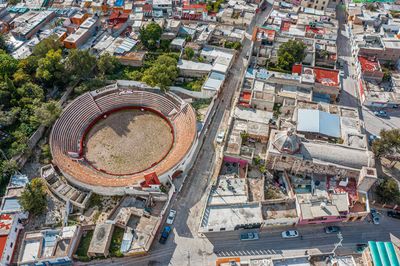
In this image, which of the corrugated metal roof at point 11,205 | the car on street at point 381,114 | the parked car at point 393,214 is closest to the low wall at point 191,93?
the car on street at point 381,114

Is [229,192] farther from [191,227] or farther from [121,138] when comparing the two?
[121,138]

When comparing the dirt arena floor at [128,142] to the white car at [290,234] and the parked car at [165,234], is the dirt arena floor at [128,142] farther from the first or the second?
the white car at [290,234]

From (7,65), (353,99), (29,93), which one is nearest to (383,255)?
(353,99)

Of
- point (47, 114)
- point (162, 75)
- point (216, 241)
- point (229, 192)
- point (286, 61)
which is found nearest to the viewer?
point (216, 241)

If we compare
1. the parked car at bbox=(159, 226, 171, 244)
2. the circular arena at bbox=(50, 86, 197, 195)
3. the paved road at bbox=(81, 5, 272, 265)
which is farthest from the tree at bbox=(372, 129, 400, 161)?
the parked car at bbox=(159, 226, 171, 244)

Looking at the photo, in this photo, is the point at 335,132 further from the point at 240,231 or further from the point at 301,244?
the point at 240,231
